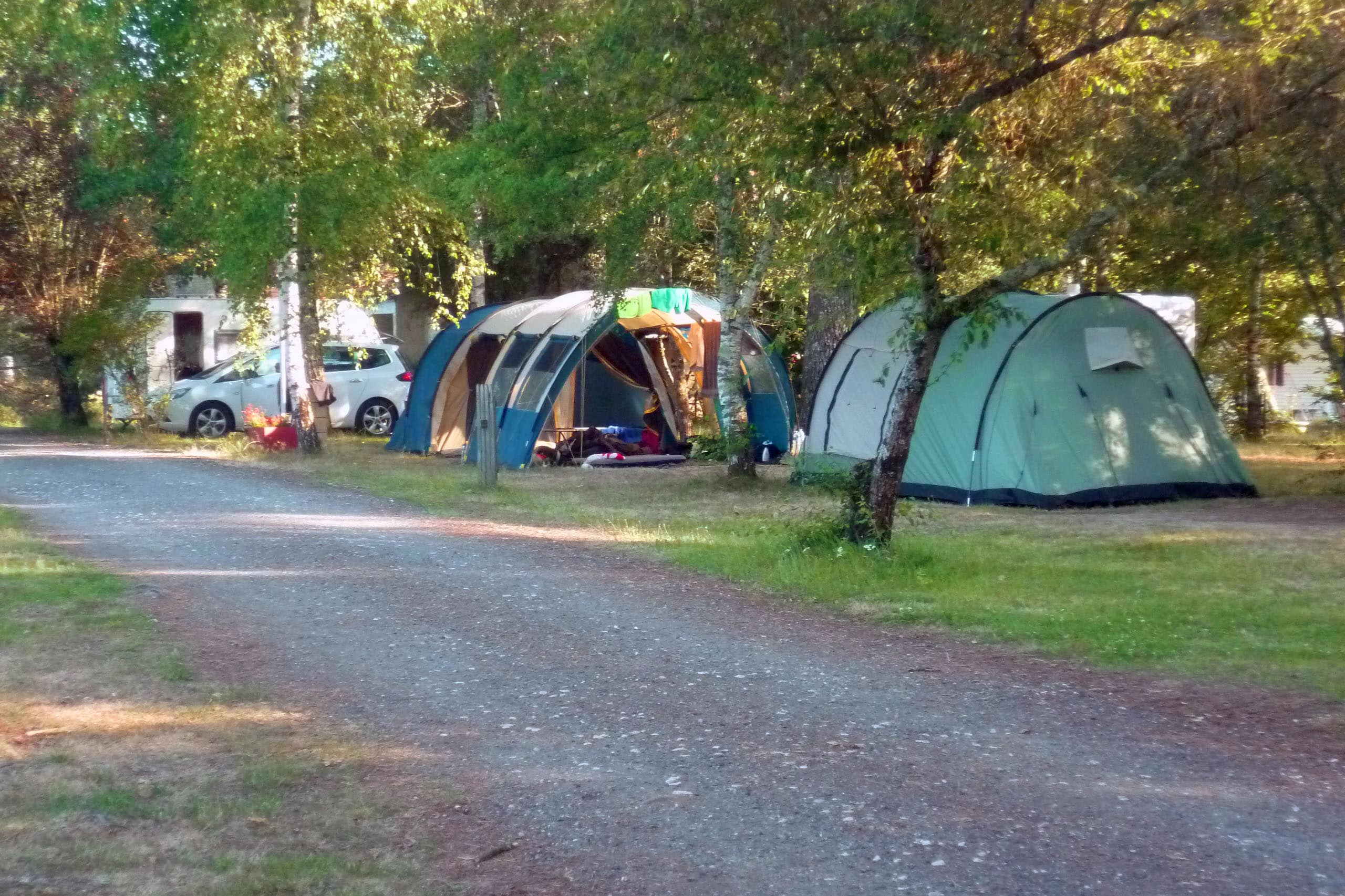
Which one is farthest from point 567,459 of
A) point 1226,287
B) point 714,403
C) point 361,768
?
point 361,768

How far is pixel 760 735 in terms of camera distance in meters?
6.02

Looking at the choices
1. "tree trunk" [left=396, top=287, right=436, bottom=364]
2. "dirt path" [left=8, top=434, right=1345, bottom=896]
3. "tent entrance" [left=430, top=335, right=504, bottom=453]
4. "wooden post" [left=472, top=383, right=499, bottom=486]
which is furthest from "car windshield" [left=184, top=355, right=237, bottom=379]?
"dirt path" [left=8, top=434, right=1345, bottom=896]

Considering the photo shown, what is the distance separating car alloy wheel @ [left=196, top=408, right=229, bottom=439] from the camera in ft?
74.7

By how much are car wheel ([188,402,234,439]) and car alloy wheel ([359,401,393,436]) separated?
2.23 meters

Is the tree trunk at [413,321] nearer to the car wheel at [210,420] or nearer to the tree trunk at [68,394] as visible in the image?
the car wheel at [210,420]

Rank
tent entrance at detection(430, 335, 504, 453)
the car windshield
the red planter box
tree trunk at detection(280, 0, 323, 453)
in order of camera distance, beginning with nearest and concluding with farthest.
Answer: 1. tree trunk at detection(280, 0, 323, 453)
2. the red planter box
3. tent entrance at detection(430, 335, 504, 453)
4. the car windshield

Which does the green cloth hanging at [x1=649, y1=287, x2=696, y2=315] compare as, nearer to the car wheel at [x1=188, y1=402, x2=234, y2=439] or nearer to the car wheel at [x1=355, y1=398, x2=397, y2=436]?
the car wheel at [x1=355, y1=398, x2=397, y2=436]

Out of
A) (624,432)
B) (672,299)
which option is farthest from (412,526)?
(624,432)

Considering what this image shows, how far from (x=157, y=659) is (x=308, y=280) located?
12.0 meters

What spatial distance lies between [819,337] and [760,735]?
11.8 metres

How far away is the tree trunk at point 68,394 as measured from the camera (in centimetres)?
2391

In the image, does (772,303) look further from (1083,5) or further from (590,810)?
(590,810)

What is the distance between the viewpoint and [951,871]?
4.47 metres

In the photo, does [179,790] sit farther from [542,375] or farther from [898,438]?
[542,375]
